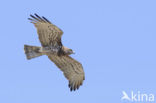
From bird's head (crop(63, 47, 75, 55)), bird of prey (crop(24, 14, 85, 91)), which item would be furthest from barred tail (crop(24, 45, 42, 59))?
bird's head (crop(63, 47, 75, 55))

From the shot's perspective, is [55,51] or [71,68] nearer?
[55,51]

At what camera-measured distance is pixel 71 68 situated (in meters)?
26.5

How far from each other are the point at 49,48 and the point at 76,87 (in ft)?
5.59

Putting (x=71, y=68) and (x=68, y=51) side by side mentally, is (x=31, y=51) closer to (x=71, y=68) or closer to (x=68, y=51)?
(x=68, y=51)

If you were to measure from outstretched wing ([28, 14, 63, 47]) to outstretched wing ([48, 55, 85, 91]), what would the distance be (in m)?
0.70

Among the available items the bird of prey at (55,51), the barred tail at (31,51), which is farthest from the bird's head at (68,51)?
the barred tail at (31,51)

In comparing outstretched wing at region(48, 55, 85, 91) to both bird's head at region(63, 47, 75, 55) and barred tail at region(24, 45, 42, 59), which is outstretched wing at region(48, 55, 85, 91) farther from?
barred tail at region(24, 45, 42, 59)

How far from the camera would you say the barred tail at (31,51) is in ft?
84.5

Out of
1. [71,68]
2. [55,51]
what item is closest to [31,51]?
[55,51]

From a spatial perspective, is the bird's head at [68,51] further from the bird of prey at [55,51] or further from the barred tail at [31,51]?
the barred tail at [31,51]

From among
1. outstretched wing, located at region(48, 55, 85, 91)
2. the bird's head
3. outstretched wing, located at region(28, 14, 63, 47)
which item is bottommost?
outstretched wing, located at region(48, 55, 85, 91)

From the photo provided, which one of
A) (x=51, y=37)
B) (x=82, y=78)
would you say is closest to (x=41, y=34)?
(x=51, y=37)

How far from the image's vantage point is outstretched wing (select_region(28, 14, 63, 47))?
25.4 metres

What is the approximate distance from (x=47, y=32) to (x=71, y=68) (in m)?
1.73
